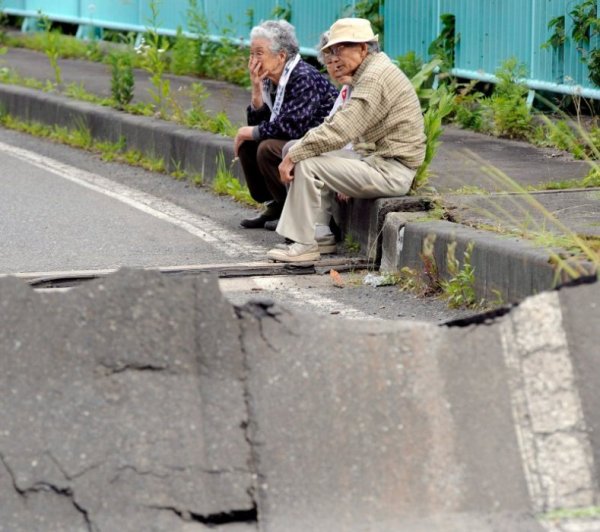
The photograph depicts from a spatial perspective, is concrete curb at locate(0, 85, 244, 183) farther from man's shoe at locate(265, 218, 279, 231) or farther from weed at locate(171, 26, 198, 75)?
weed at locate(171, 26, 198, 75)

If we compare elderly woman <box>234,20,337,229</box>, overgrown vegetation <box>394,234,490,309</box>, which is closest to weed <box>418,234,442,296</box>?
overgrown vegetation <box>394,234,490,309</box>

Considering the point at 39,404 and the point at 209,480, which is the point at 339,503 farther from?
the point at 39,404

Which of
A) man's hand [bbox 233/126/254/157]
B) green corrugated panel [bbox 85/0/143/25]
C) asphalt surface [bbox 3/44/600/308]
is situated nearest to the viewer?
asphalt surface [bbox 3/44/600/308]

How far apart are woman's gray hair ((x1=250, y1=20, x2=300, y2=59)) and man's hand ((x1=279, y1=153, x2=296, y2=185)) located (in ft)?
2.87

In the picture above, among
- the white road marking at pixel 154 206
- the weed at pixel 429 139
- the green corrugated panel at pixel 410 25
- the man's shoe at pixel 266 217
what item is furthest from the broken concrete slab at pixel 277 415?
the green corrugated panel at pixel 410 25

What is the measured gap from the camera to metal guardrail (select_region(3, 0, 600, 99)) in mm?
10523

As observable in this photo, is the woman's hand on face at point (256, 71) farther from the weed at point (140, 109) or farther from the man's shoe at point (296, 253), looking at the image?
the weed at point (140, 109)

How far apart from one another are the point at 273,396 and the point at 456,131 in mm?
6860

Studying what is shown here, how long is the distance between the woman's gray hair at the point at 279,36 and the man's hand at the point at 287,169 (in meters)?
0.88

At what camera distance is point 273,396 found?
4043 millimetres

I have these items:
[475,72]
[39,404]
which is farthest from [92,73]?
[39,404]

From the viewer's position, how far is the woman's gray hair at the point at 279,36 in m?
7.89

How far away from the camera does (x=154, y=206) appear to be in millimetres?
9086

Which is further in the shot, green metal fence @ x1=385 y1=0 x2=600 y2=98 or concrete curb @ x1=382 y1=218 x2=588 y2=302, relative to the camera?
green metal fence @ x1=385 y1=0 x2=600 y2=98
